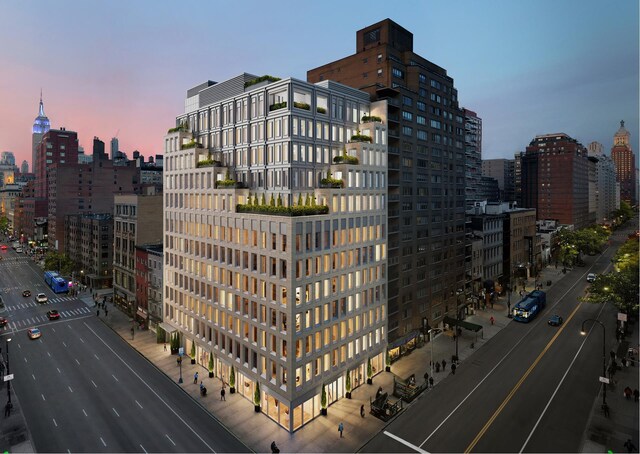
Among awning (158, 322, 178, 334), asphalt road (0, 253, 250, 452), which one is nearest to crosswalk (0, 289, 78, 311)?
asphalt road (0, 253, 250, 452)

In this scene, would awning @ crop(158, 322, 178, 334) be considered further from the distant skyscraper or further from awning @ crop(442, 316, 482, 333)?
the distant skyscraper

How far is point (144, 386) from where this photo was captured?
144 feet

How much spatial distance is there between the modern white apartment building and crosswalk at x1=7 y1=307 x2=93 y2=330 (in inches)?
1285

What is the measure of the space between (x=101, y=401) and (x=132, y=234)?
133ft

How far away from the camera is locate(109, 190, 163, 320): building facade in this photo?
71.2m

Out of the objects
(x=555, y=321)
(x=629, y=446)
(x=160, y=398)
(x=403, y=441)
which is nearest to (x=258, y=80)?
(x=160, y=398)

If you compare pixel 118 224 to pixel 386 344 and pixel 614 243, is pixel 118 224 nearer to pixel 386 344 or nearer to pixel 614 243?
pixel 386 344

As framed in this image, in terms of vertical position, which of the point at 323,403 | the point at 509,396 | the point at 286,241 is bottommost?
the point at 509,396

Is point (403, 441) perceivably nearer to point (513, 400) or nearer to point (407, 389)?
point (407, 389)

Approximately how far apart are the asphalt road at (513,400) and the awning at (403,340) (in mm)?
7870

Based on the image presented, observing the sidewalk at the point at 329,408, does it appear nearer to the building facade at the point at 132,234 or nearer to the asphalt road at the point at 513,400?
the asphalt road at the point at 513,400

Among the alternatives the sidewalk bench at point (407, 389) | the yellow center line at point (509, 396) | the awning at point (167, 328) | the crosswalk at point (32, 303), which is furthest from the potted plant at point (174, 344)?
the crosswalk at point (32, 303)

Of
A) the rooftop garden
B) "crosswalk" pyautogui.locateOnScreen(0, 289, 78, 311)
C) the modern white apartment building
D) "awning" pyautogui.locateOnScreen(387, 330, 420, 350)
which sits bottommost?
"crosswalk" pyautogui.locateOnScreen(0, 289, 78, 311)

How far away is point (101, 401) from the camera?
40.4 meters
